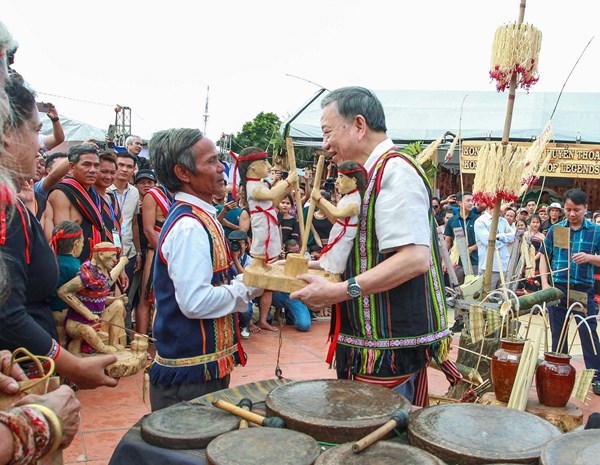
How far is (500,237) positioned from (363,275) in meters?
6.58

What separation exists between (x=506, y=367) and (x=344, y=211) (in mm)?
1345

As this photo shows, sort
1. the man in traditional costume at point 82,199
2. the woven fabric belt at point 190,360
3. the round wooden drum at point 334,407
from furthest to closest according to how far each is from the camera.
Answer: the man in traditional costume at point 82,199 < the woven fabric belt at point 190,360 < the round wooden drum at point 334,407

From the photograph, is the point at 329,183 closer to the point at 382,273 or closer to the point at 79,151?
the point at 79,151

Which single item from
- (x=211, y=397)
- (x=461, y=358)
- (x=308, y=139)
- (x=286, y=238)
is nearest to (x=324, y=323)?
(x=286, y=238)

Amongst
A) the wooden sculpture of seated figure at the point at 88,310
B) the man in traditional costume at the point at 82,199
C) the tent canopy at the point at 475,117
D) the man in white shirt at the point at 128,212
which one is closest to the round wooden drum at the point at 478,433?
the wooden sculpture of seated figure at the point at 88,310

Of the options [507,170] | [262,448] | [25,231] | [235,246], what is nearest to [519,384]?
[262,448]

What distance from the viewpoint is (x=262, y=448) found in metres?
1.64

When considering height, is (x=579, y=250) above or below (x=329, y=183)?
below

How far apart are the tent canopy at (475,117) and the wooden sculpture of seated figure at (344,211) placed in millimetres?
11382

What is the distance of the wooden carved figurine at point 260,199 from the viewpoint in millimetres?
2248

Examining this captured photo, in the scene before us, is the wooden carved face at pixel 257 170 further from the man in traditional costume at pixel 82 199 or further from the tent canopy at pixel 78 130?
the tent canopy at pixel 78 130

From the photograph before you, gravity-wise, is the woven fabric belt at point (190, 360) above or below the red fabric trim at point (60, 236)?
below

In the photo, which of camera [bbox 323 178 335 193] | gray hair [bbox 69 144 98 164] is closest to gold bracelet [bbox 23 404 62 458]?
camera [bbox 323 178 335 193]

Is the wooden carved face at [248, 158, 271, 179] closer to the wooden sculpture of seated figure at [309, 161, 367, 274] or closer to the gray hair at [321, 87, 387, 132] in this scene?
the wooden sculpture of seated figure at [309, 161, 367, 274]
